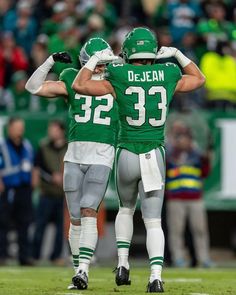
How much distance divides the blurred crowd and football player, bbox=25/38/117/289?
22.0ft

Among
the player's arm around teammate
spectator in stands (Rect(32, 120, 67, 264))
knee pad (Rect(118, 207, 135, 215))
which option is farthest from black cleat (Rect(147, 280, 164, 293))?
spectator in stands (Rect(32, 120, 67, 264))

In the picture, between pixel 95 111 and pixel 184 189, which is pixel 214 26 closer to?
pixel 184 189

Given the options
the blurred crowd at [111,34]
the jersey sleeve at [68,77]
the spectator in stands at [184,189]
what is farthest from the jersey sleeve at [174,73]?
the blurred crowd at [111,34]

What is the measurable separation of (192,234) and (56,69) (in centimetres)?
322

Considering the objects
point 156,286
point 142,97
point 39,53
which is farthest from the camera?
point 39,53

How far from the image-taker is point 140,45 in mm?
8984

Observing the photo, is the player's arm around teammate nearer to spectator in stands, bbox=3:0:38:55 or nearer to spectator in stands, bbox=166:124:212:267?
spectator in stands, bbox=166:124:212:267

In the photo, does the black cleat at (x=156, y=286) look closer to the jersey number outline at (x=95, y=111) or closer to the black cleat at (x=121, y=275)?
the black cleat at (x=121, y=275)

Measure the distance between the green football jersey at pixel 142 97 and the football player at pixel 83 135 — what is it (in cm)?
46

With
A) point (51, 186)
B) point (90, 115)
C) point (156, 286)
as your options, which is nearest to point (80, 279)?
point (156, 286)

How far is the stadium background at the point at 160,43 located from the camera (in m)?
16.2

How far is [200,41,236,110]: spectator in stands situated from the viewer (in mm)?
16578

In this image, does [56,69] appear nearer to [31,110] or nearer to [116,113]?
[31,110]

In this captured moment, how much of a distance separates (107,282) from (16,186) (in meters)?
4.58
